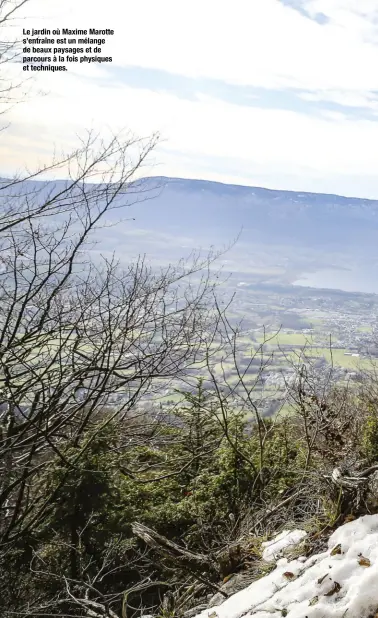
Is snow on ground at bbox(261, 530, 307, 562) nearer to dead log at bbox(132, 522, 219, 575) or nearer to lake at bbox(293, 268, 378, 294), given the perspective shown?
dead log at bbox(132, 522, 219, 575)

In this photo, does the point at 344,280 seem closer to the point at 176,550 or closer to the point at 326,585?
the point at 176,550

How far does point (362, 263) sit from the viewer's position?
7426 inches

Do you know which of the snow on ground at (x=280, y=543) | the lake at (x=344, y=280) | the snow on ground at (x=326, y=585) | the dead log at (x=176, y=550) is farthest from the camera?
the lake at (x=344, y=280)

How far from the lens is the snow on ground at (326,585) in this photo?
247 centimetres

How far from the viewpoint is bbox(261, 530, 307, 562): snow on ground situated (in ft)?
11.8

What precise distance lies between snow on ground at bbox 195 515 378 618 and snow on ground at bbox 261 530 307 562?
8.2 inches

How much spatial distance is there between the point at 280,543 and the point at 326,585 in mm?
1115

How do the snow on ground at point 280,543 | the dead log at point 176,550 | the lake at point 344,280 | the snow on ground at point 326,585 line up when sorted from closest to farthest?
1. the snow on ground at point 326,585
2. the snow on ground at point 280,543
3. the dead log at point 176,550
4. the lake at point 344,280

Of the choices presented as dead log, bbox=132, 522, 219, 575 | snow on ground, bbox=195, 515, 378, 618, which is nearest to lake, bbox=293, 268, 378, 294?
dead log, bbox=132, 522, 219, 575

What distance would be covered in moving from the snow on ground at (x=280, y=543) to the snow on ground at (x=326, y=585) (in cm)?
21

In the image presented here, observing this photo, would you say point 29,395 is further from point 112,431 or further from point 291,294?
point 291,294

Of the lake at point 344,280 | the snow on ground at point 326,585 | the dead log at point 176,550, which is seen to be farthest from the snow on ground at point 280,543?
the lake at point 344,280

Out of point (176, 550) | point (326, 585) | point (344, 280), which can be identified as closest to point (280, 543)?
point (326, 585)

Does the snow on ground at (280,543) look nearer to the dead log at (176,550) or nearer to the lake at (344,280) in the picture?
the dead log at (176,550)
